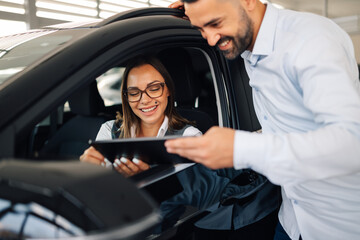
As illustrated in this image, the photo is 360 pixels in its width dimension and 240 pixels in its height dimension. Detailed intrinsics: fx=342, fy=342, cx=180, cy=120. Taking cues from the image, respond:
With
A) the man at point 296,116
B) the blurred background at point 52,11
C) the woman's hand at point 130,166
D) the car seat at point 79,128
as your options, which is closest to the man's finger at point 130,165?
the woman's hand at point 130,166

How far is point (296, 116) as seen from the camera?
1087 millimetres

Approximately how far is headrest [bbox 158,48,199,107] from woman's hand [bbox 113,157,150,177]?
76cm

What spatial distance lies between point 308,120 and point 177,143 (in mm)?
471

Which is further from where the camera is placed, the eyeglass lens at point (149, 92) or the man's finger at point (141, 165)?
the eyeglass lens at point (149, 92)

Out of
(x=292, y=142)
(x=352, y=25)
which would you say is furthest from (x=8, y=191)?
(x=352, y=25)

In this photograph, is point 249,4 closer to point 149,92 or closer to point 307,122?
point 307,122

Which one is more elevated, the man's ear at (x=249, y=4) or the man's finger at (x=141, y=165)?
the man's ear at (x=249, y=4)

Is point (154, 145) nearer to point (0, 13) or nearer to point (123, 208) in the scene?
point (123, 208)

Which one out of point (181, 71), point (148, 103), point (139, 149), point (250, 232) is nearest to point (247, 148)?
point (139, 149)

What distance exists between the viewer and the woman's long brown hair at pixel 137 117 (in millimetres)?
1733

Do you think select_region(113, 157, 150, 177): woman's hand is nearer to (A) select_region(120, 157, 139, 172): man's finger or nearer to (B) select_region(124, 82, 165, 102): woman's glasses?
(A) select_region(120, 157, 139, 172): man's finger

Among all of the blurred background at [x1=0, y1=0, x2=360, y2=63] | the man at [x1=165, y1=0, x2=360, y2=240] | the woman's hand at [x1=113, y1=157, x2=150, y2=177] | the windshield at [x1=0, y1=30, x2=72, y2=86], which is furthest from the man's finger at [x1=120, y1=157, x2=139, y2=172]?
the blurred background at [x1=0, y1=0, x2=360, y2=63]

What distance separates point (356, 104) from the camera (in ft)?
2.78

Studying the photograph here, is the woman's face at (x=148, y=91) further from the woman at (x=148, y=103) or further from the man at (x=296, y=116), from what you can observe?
the man at (x=296, y=116)
